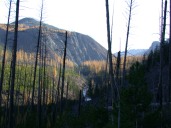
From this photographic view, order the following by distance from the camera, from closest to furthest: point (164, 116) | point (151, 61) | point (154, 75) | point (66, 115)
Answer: point (164, 116) < point (66, 115) < point (154, 75) < point (151, 61)

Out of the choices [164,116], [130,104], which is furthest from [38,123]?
[130,104]

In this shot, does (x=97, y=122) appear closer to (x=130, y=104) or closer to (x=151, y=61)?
(x=130, y=104)

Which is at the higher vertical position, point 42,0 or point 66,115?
point 42,0

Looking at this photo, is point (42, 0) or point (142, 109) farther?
point (42, 0)

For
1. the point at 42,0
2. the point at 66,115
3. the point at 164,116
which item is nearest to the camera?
the point at 164,116

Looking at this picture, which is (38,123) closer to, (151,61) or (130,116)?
(130,116)

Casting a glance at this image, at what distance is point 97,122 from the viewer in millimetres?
20688

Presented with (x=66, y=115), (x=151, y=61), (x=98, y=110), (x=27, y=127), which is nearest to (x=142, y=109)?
(x=98, y=110)

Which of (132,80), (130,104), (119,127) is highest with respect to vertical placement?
(132,80)

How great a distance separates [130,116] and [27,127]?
13087mm

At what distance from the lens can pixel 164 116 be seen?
17562 mm

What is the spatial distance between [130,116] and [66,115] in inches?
418

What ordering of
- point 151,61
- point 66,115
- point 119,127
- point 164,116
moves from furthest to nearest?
point 151,61 → point 66,115 → point 164,116 → point 119,127

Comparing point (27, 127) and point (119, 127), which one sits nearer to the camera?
point (119, 127)
